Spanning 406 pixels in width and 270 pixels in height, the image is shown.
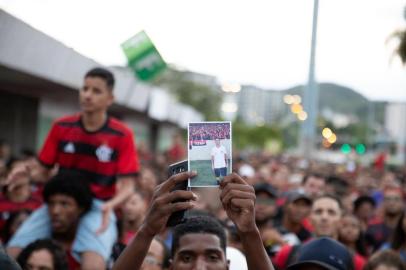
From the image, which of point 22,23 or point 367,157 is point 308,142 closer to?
point 22,23

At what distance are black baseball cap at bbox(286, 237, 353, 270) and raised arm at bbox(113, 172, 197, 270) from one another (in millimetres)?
1869

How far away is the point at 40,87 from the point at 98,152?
1009 centimetres

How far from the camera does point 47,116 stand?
20.2 metres

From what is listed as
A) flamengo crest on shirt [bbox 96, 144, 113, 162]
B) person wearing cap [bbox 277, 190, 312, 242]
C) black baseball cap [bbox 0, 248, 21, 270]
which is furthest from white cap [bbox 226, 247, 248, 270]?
person wearing cap [bbox 277, 190, 312, 242]

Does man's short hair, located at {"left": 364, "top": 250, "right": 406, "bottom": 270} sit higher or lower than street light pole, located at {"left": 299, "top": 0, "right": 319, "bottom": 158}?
lower

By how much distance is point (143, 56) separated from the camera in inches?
452

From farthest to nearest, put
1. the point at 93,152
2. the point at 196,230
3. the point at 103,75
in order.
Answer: the point at 103,75 < the point at 93,152 < the point at 196,230

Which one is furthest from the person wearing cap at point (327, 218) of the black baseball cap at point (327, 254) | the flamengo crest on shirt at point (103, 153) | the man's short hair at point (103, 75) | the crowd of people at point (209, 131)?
the crowd of people at point (209, 131)

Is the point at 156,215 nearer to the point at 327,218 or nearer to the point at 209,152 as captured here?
the point at 209,152

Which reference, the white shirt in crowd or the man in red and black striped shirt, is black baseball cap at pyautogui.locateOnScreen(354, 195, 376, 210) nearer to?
the man in red and black striped shirt

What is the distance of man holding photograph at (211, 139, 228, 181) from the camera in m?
3.24

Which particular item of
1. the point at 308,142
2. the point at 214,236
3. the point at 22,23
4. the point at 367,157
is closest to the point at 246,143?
the point at 367,157

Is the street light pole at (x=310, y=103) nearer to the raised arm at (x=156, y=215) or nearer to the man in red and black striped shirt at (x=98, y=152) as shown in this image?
the man in red and black striped shirt at (x=98, y=152)

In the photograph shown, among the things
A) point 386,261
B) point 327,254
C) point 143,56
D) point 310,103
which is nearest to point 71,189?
point 327,254
